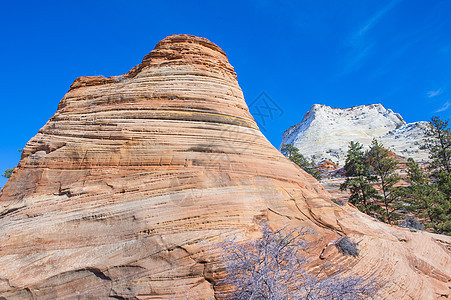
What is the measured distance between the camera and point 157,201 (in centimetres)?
743

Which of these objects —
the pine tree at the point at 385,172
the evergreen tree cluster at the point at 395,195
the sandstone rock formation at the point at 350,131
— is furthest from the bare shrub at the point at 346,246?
the sandstone rock formation at the point at 350,131

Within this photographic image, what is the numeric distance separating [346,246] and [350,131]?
327 ft

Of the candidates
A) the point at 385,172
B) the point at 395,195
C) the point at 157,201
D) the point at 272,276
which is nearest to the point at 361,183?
the point at 395,195

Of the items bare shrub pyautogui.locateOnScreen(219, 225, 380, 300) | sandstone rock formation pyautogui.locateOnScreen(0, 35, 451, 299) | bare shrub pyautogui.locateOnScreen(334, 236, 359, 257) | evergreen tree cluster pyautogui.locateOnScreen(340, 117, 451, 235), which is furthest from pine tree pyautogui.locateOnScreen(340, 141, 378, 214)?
bare shrub pyautogui.locateOnScreen(219, 225, 380, 300)

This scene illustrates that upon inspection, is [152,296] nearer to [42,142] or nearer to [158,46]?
[42,142]

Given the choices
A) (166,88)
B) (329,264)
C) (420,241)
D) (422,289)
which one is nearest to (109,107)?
(166,88)

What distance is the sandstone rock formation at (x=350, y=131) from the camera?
7740 centimetres

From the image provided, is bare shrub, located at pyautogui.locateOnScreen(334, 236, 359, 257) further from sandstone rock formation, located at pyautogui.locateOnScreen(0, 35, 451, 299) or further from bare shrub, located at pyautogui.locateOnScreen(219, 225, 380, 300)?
bare shrub, located at pyautogui.locateOnScreen(219, 225, 380, 300)

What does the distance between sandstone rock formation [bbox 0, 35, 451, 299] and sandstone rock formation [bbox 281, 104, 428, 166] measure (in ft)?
224

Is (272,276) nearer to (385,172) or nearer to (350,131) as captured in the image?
(385,172)

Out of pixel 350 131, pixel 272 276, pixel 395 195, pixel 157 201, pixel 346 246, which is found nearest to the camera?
pixel 272 276

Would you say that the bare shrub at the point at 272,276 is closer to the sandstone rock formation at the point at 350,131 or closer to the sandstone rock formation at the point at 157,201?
the sandstone rock formation at the point at 157,201

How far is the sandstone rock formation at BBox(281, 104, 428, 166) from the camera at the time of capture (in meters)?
77.4

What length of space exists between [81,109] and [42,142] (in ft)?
6.61
